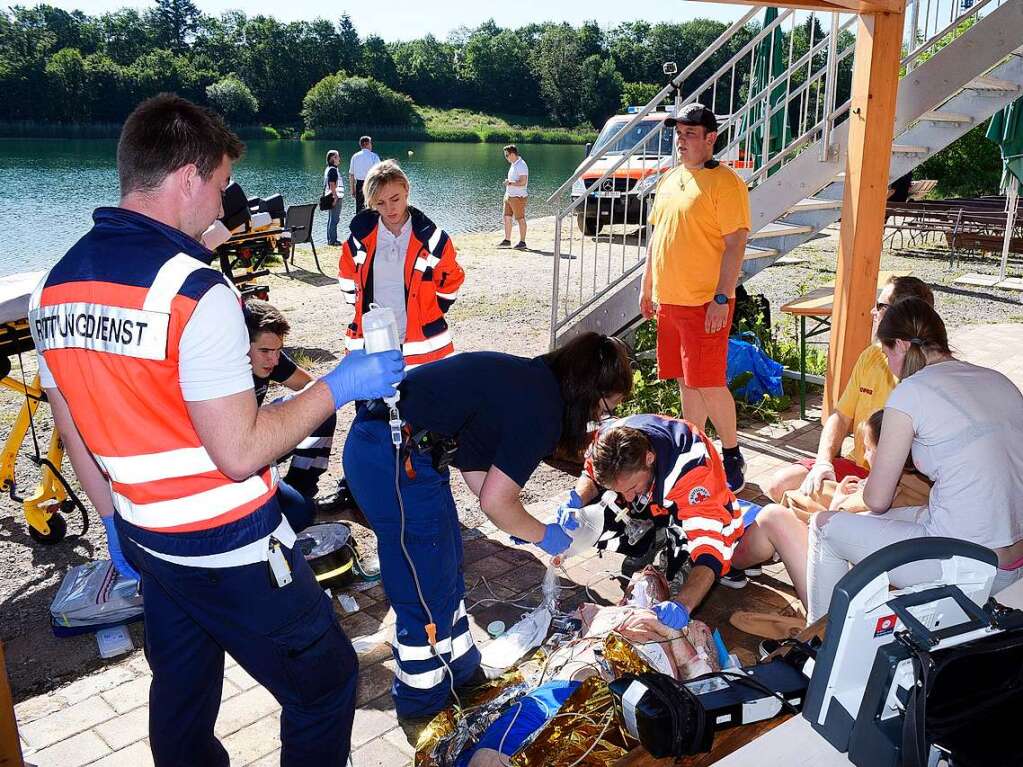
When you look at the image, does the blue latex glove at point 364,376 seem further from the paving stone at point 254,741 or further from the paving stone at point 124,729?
the paving stone at point 124,729

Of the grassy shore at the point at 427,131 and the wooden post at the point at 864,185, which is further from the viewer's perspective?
the grassy shore at the point at 427,131

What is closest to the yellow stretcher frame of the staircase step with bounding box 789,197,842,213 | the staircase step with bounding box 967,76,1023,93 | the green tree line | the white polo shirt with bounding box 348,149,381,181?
the staircase step with bounding box 789,197,842,213

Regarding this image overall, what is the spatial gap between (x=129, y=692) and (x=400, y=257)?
7.65 ft

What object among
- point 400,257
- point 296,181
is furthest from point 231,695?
point 296,181

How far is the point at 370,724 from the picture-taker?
9.33 feet

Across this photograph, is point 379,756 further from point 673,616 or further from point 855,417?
point 855,417

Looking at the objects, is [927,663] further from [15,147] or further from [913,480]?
[15,147]

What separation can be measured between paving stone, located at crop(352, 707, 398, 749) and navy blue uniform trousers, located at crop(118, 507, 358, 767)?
1.99ft

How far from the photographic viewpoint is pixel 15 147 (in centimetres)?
5297

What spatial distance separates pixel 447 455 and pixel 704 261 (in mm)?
2526

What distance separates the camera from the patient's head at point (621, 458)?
290 centimetres

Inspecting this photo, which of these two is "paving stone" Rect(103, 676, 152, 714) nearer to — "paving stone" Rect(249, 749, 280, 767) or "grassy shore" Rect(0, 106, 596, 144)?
→ "paving stone" Rect(249, 749, 280, 767)

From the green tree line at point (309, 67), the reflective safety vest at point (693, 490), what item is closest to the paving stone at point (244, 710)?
the reflective safety vest at point (693, 490)

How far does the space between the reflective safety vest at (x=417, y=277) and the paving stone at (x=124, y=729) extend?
2.00m
